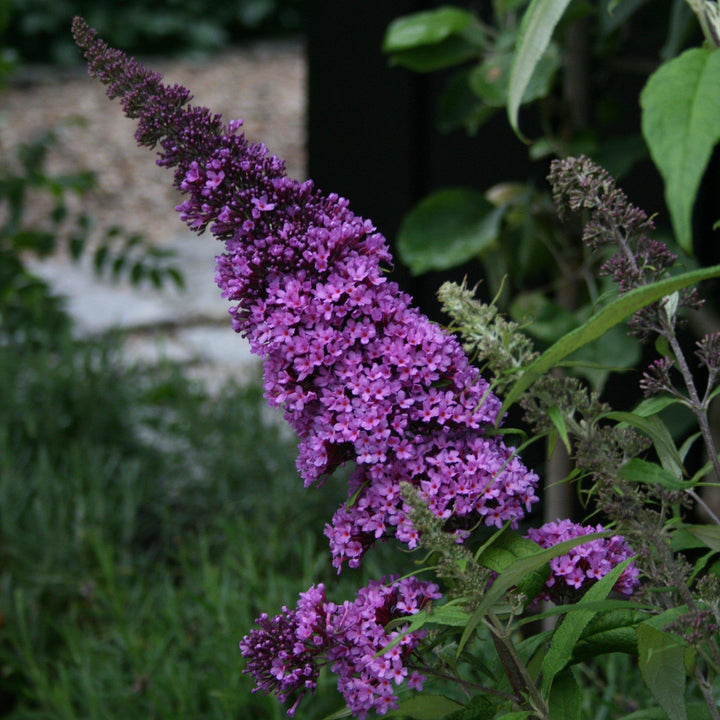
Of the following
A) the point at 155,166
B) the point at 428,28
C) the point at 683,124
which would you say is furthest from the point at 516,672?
the point at 155,166

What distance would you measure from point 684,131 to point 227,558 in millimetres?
1895

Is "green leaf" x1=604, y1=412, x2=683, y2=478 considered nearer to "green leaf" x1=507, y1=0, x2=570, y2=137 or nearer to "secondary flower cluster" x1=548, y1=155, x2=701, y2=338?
"secondary flower cluster" x1=548, y1=155, x2=701, y2=338

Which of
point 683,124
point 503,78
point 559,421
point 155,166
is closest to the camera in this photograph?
point 683,124

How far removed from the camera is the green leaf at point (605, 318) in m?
0.71

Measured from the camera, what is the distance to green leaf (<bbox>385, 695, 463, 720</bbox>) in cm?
98

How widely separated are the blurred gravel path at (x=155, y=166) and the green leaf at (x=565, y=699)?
2696 millimetres

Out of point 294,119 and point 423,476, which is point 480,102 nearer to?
point 423,476

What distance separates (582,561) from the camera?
0.97m

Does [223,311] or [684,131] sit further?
[223,311]

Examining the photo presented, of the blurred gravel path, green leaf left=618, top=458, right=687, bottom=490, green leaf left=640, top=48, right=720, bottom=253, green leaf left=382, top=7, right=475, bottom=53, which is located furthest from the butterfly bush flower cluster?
the blurred gravel path

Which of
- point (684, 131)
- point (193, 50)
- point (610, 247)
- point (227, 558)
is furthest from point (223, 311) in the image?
point (193, 50)

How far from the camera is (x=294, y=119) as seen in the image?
809 cm

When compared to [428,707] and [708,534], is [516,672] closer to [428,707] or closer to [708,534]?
[428,707]

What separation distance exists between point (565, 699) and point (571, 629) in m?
0.09
